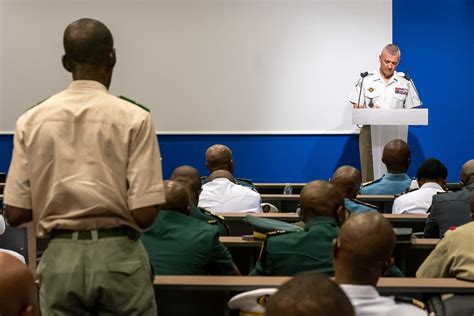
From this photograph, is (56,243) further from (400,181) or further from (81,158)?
(400,181)

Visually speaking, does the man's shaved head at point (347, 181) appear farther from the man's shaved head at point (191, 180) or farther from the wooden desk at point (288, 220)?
the man's shaved head at point (191, 180)

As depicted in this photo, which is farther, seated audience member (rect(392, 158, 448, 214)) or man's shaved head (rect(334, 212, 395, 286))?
seated audience member (rect(392, 158, 448, 214))

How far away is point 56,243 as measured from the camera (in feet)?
7.55

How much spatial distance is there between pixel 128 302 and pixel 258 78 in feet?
24.0

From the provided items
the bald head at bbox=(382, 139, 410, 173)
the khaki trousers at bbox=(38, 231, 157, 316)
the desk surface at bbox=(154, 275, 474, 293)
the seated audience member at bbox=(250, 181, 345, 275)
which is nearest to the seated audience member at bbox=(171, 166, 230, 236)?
the seated audience member at bbox=(250, 181, 345, 275)

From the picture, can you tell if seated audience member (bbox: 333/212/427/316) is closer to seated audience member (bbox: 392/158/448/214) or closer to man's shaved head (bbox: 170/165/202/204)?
man's shaved head (bbox: 170/165/202/204)

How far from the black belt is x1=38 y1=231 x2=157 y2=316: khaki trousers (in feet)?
0.04

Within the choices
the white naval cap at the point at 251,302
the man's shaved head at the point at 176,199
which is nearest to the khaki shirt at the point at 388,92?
the man's shaved head at the point at 176,199

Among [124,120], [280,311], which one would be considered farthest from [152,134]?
[280,311]

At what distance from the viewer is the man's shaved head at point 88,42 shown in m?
2.33

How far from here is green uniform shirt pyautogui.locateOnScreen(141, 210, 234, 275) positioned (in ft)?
10.3

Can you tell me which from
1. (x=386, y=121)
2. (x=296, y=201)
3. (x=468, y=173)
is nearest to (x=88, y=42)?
(x=468, y=173)

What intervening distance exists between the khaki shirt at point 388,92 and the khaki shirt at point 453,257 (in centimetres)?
552

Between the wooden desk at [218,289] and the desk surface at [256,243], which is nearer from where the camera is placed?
the wooden desk at [218,289]
